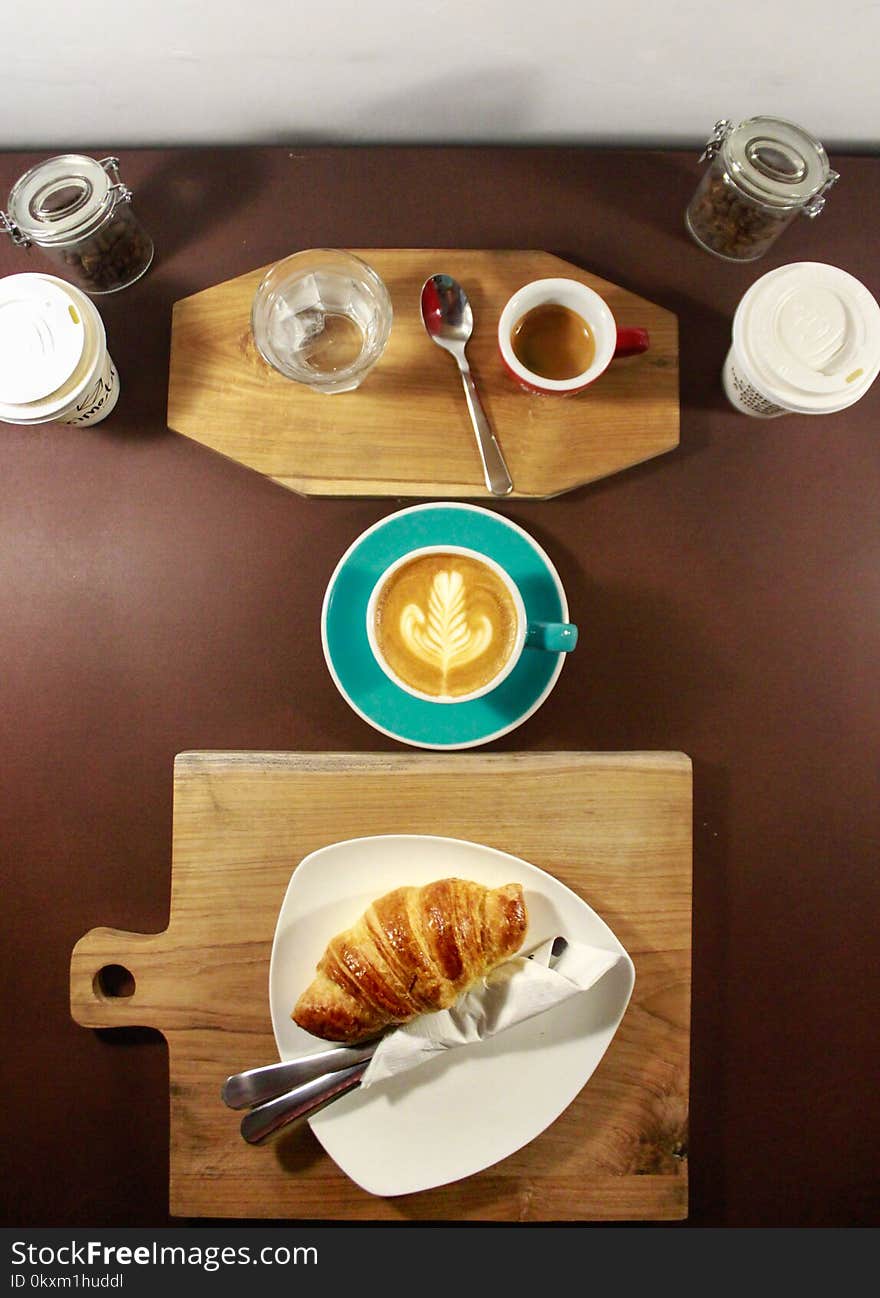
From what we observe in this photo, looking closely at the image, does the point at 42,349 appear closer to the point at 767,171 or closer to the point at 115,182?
the point at 115,182

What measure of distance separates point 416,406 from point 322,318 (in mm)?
176

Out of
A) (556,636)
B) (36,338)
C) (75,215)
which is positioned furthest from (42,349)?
(556,636)

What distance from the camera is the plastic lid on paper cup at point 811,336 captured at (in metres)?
1.09

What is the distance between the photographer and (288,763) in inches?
45.5

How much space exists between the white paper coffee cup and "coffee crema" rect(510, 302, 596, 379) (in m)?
0.53

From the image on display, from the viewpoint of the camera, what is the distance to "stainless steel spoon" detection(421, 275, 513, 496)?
118 cm

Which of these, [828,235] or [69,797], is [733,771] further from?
[69,797]

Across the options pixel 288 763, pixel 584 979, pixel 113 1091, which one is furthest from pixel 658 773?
pixel 113 1091

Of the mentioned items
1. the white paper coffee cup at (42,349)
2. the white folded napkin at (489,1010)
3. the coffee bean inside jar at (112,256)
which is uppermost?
the coffee bean inside jar at (112,256)

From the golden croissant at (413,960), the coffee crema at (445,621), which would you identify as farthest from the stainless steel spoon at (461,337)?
the golden croissant at (413,960)

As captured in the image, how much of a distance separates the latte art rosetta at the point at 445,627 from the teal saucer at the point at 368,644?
0.20 feet

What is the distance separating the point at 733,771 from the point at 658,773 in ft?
0.44

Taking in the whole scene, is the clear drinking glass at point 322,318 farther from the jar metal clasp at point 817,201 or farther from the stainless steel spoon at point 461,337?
the jar metal clasp at point 817,201

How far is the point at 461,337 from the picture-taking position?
119 centimetres
